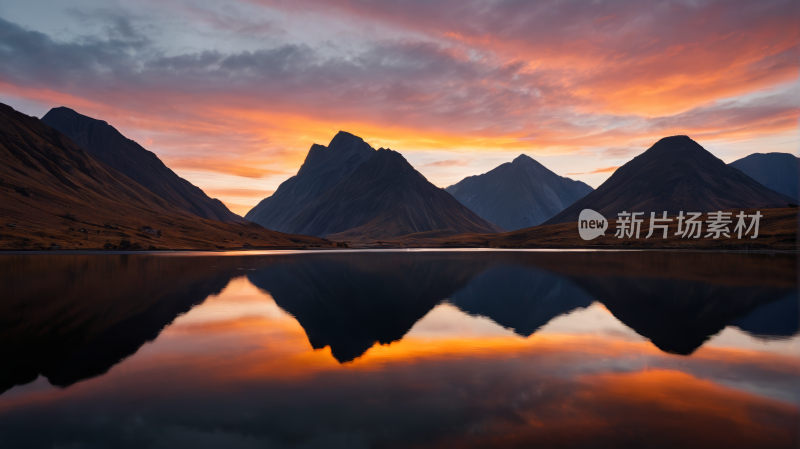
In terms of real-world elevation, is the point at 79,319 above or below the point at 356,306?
above

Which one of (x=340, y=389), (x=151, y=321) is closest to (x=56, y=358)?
(x=151, y=321)

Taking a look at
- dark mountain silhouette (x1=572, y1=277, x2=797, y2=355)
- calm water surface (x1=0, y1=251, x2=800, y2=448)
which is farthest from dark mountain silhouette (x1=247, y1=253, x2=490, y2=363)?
dark mountain silhouette (x1=572, y1=277, x2=797, y2=355)

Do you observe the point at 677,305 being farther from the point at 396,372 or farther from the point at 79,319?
the point at 79,319

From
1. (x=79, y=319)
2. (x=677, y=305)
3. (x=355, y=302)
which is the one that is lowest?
(x=355, y=302)

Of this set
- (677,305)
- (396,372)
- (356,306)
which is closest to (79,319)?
(356,306)

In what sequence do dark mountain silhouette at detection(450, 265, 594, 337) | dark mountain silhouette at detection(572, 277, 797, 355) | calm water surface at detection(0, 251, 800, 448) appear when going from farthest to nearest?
1. dark mountain silhouette at detection(450, 265, 594, 337)
2. dark mountain silhouette at detection(572, 277, 797, 355)
3. calm water surface at detection(0, 251, 800, 448)

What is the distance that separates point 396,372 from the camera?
20484 millimetres

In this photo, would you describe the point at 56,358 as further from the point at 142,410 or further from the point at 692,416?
the point at 692,416

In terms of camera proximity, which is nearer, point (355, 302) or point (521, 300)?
point (355, 302)

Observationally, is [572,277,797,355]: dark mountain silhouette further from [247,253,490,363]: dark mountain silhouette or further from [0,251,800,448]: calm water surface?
[247,253,490,363]: dark mountain silhouette

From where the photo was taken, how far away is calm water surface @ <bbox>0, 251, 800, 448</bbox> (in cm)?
1381

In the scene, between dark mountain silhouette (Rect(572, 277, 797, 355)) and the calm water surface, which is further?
dark mountain silhouette (Rect(572, 277, 797, 355))

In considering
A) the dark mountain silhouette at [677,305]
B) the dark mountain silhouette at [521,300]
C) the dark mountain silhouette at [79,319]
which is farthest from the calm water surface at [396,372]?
the dark mountain silhouette at [521,300]

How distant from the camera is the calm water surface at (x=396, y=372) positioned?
13.8 meters
